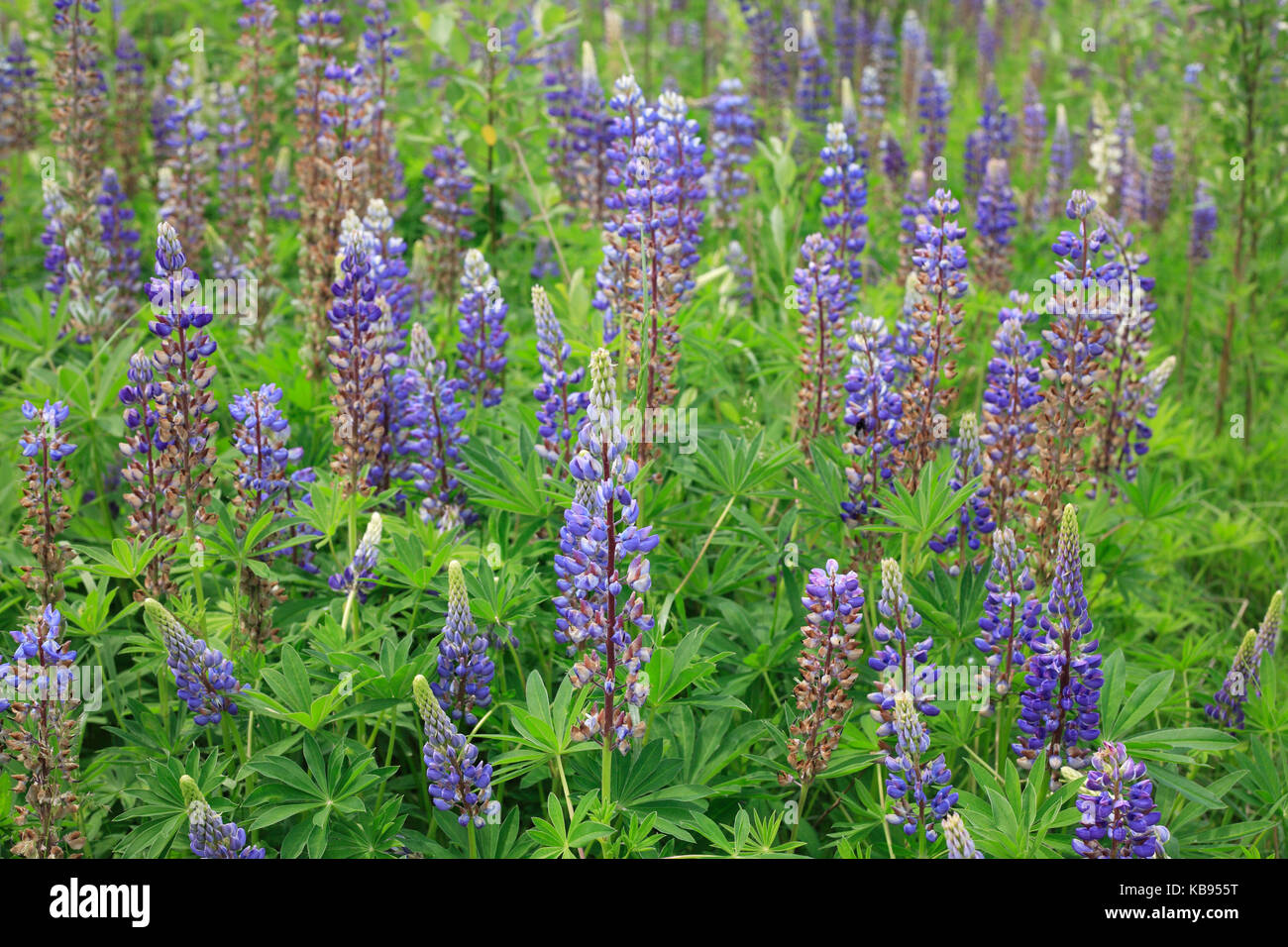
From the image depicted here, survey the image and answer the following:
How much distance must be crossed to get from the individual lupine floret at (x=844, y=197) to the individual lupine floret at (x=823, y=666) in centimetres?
163

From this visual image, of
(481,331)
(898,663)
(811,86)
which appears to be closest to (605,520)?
(898,663)

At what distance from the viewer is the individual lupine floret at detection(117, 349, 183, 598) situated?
2908 millimetres

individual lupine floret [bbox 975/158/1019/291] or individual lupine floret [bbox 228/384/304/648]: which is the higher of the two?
individual lupine floret [bbox 975/158/1019/291]

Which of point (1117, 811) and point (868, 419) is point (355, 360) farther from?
point (1117, 811)

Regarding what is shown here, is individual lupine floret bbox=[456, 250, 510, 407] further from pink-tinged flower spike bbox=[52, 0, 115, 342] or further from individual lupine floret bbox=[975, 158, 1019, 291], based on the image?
individual lupine floret bbox=[975, 158, 1019, 291]

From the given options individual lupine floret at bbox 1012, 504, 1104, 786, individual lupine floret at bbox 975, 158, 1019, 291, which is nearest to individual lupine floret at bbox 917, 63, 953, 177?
individual lupine floret at bbox 975, 158, 1019, 291

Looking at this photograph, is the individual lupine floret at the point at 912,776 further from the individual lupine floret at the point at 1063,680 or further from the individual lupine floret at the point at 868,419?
the individual lupine floret at the point at 868,419

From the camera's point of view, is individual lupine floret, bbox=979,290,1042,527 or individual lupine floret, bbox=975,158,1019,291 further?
individual lupine floret, bbox=975,158,1019,291

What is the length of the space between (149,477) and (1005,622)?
211 cm

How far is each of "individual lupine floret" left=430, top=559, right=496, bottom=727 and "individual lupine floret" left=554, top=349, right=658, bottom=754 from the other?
253 millimetres

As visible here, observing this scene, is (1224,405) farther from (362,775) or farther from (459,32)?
(362,775)

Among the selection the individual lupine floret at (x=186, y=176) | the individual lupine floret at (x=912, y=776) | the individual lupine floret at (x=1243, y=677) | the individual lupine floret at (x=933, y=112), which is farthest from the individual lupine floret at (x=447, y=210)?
the individual lupine floret at (x=1243, y=677)

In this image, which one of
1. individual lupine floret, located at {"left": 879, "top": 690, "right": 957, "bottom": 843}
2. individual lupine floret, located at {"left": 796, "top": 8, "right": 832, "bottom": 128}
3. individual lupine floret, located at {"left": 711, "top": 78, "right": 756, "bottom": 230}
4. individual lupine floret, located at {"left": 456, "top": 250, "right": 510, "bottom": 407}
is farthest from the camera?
individual lupine floret, located at {"left": 796, "top": 8, "right": 832, "bottom": 128}

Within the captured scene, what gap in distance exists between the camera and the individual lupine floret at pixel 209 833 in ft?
7.72
